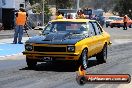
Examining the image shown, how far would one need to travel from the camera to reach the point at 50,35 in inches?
475

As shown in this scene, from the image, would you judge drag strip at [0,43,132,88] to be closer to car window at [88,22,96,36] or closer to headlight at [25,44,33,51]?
headlight at [25,44,33,51]

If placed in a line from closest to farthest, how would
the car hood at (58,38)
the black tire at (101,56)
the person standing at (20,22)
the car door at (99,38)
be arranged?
the car hood at (58,38) → the car door at (99,38) → the black tire at (101,56) → the person standing at (20,22)

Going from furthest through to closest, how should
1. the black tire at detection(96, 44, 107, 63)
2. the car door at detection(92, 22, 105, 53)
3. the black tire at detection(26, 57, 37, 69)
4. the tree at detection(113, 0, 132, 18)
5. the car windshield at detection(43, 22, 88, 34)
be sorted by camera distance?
the tree at detection(113, 0, 132, 18) → the black tire at detection(96, 44, 107, 63) → the car door at detection(92, 22, 105, 53) → the car windshield at detection(43, 22, 88, 34) → the black tire at detection(26, 57, 37, 69)

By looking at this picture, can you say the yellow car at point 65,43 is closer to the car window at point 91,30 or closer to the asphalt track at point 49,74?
the car window at point 91,30

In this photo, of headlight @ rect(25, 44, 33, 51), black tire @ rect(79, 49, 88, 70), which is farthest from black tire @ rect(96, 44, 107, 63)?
headlight @ rect(25, 44, 33, 51)

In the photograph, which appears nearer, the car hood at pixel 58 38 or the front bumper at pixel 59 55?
the front bumper at pixel 59 55

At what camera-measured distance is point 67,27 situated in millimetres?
12852

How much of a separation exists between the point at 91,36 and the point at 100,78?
8.84 meters

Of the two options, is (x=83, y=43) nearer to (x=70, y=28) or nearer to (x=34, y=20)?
(x=70, y=28)

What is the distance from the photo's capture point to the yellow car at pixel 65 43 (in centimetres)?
1134

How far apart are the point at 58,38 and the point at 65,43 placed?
0.44 m

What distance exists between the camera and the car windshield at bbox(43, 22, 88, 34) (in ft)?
41.8

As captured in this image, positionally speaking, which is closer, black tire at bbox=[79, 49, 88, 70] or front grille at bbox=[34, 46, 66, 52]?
front grille at bbox=[34, 46, 66, 52]

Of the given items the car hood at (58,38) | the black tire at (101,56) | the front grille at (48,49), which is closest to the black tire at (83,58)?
the car hood at (58,38)
